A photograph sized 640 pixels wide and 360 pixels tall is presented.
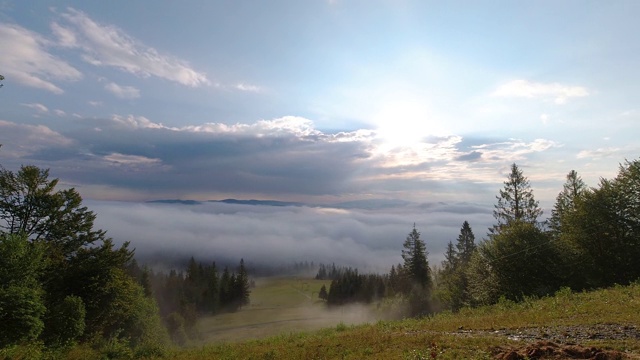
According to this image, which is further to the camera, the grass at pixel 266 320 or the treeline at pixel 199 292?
the treeline at pixel 199 292

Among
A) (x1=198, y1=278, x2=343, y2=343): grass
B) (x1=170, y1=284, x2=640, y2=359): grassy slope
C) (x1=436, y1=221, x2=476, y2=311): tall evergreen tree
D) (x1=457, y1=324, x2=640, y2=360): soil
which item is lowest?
(x1=198, y1=278, x2=343, y2=343): grass

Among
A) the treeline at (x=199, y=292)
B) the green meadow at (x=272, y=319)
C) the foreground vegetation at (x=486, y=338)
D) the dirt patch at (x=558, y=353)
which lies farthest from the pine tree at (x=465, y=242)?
the treeline at (x=199, y=292)

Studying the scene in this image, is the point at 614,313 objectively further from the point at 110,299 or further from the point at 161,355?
the point at 110,299

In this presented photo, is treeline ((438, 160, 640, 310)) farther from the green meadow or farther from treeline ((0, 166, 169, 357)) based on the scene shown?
the green meadow

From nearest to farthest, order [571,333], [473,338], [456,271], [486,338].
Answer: [571,333] → [486,338] → [473,338] → [456,271]

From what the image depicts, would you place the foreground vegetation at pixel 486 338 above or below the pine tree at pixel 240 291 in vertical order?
above

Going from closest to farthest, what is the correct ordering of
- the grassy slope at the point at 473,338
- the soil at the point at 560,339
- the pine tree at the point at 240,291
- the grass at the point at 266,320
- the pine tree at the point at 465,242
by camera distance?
1. the soil at the point at 560,339
2. the grassy slope at the point at 473,338
3. the pine tree at the point at 465,242
4. the grass at the point at 266,320
5. the pine tree at the point at 240,291

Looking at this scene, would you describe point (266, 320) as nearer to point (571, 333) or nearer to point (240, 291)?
point (240, 291)

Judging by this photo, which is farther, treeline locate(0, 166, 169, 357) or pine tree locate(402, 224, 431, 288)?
pine tree locate(402, 224, 431, 288)

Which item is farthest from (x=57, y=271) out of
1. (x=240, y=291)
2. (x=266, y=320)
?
(x=240, y=291)

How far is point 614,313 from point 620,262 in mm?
24315

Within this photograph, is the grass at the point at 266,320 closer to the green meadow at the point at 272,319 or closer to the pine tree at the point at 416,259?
the green meadow at the point at 272,319

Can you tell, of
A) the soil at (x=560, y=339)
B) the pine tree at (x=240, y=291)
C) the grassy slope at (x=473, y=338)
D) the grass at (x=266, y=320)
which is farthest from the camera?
the pine tree at (x=240, y=291)

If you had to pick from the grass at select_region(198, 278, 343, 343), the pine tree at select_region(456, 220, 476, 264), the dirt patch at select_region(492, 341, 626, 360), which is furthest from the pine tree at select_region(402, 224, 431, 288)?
the dirt patch at select_region(492, 341, 626, 360)
